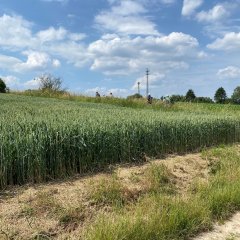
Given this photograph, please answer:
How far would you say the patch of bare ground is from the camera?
18.3ft

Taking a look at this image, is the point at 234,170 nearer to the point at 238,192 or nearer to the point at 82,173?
the point at 238,192

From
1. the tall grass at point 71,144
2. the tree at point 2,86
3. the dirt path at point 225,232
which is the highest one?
the tree at point 2,86

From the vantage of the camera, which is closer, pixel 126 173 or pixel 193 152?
pixel 126 173

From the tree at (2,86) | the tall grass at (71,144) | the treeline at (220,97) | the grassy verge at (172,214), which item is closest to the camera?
the grassy verge at (172,214)

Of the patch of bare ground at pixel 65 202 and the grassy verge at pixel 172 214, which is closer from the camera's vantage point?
the grassy verge at pixel 172 214

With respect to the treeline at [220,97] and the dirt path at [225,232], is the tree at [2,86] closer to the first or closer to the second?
the treeline at [220,97]

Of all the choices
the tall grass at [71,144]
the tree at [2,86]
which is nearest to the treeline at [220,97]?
the tree at [2,86]

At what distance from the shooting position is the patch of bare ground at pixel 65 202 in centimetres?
559

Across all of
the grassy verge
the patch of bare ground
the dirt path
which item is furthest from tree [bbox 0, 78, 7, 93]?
the dirt path

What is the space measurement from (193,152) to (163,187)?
542 cm

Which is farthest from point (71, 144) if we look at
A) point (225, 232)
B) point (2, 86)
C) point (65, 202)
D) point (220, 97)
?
point (220, 97)

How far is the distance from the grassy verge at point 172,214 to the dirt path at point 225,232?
13cm

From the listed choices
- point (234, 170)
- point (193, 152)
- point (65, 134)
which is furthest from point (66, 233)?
point (193, 152)

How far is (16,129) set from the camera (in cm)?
823
